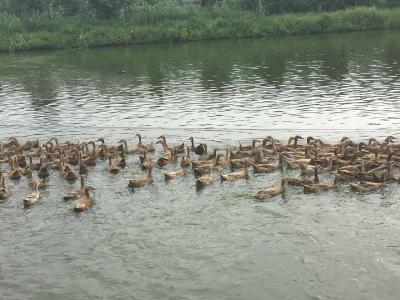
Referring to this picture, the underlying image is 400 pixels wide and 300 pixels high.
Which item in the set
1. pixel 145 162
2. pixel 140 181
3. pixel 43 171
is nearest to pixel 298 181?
pixel 140 181

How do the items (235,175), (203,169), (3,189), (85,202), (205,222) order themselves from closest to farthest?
(205,222), (85,202), (3,189), (235,175), (203,169)

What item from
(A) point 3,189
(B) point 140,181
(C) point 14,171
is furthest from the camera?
(C) point 14,171

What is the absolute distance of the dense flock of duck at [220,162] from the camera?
56.3 ft

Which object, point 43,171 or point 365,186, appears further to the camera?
point 43,171

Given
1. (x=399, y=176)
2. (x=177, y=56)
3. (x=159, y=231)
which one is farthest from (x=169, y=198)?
(x=177, y=56)

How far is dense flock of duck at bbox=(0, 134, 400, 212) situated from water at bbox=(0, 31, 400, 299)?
332 mm

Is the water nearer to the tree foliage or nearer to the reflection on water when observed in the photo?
the reflection on water

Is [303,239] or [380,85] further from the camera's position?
[380,85]

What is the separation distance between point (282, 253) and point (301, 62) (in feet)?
102

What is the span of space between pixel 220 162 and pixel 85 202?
5.09m

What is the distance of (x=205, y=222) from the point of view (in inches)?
605

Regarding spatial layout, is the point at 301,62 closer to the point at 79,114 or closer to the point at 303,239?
the point at 79,114

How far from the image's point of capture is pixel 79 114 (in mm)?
28969

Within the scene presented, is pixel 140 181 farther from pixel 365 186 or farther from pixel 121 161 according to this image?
pixel 365 186
